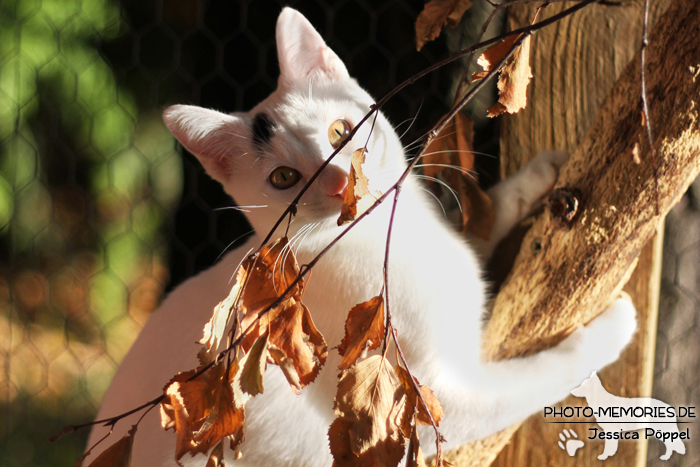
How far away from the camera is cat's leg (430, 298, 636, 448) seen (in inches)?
24.0

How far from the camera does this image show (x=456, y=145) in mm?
726

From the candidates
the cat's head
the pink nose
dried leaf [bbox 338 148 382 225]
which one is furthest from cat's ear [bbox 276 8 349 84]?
dried leaf [bbox 338 148 382 225]

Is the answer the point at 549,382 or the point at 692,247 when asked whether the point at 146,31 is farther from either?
the point at 692,247

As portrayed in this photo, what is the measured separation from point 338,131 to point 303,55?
15 centimetres

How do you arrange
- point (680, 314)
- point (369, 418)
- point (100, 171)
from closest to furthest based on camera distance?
point (369, 418), point (680, 314), point (100, 171)

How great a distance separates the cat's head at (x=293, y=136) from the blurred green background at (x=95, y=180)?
21.1 inches

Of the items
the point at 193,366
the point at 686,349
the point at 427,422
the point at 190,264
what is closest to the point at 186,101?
the point at 190,264

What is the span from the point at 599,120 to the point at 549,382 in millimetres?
334

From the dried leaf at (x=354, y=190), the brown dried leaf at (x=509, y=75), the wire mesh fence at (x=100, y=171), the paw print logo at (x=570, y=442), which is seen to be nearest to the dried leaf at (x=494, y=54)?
the brown dried leaf at (x=509, y=75)

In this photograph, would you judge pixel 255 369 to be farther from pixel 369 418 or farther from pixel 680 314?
pixel 680 314

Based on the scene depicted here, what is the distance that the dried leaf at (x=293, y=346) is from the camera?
342 millimetres

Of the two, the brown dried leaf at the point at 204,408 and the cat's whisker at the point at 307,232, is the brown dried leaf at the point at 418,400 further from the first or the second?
the cat's whisker at the point at 307,232

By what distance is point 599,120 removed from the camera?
61cm

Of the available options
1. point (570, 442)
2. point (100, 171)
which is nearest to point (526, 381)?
point (570, 442)
